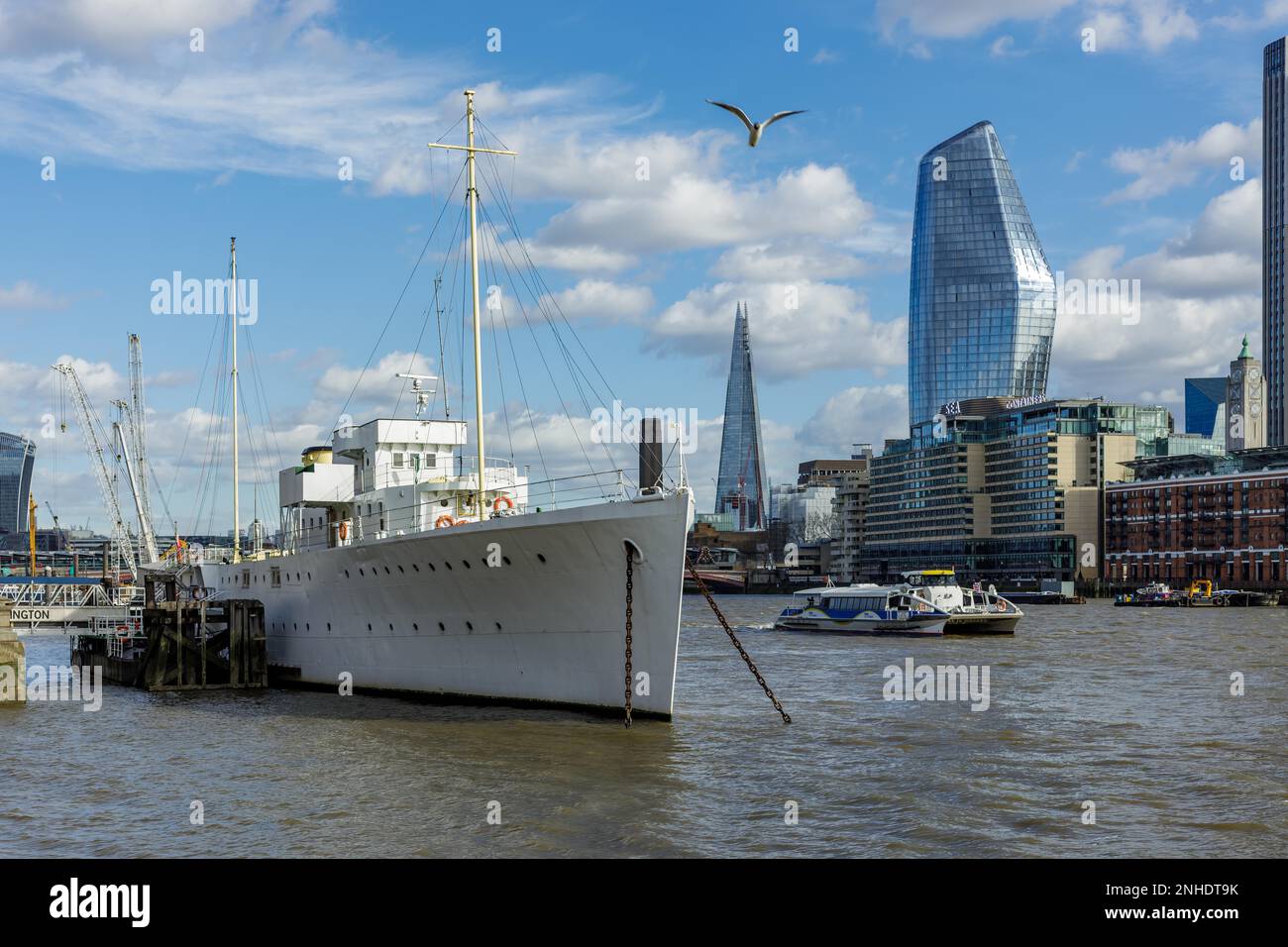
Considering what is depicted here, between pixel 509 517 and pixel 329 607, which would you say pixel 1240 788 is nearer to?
pixel 509 517

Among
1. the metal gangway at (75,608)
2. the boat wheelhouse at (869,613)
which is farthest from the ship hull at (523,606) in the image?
the boat wheelhouse at (869,613)

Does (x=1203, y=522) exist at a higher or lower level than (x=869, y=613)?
higher

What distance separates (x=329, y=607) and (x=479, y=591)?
10.2 meters

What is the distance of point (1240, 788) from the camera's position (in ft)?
69.3

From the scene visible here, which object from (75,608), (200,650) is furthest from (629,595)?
(75,608)

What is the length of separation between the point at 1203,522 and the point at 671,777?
160718 millimetres

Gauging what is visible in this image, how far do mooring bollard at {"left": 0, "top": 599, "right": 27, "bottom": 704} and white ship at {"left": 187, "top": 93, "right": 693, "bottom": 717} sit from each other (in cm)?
854

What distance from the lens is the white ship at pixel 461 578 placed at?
26.8 m

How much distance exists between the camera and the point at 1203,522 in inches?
6501

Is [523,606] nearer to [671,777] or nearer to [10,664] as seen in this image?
[671,777]

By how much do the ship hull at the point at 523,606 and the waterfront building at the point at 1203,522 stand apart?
14070 centimetres

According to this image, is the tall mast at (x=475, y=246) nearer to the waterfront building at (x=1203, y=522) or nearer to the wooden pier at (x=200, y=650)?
the wooden pier at (x=200, y=650)

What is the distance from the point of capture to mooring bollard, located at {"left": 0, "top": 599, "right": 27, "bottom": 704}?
3356 cm
